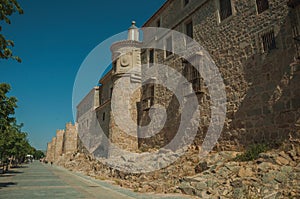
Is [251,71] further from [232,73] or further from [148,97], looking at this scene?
[148,97]

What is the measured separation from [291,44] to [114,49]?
1556cm

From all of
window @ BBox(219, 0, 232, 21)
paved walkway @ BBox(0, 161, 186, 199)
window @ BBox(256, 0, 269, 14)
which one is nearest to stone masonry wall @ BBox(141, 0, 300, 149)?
window @ BBox(256, 0, 269, 14)

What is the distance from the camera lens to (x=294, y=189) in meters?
6.34

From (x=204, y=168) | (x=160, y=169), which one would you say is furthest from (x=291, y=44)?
(x=160, y=169)

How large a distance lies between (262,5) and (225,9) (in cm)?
232

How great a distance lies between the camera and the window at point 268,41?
9.74 metres

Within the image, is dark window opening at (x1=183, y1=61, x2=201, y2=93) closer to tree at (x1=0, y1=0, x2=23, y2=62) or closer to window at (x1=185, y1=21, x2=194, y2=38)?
window at (x1=185, y1=21, x2=194, y2=38)

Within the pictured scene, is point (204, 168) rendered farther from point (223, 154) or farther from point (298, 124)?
point (298, 124)

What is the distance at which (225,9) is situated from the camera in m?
12.5

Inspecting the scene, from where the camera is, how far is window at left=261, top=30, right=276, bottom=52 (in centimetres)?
974

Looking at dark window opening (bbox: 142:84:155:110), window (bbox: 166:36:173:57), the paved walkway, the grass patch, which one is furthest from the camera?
dark window opening (bbox: 142:84:155:110)

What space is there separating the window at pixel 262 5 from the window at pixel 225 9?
165cm

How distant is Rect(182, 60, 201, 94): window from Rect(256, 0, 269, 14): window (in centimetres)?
440

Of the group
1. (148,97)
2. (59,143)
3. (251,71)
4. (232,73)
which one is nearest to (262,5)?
(251,71)
